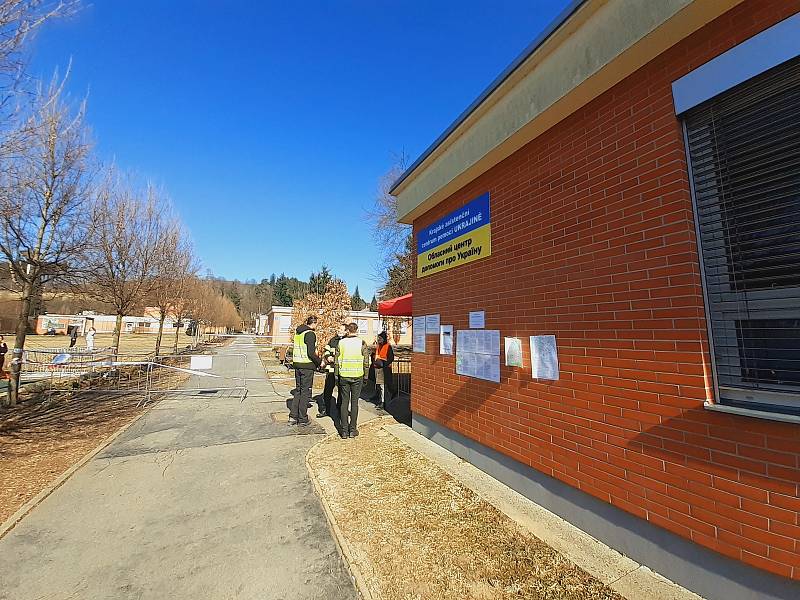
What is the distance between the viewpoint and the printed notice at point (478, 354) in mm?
4406

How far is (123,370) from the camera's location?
15156 millimetres

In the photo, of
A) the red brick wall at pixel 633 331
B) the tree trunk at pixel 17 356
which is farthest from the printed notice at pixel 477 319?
the tree trunk at pixel 17 356

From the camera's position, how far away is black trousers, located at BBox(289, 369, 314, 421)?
23.7 feet

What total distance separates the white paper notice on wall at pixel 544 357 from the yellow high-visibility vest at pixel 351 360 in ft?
10.6

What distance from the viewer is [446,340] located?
5582 mm

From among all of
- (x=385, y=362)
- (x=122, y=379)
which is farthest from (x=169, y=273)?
(x=385, y=362)

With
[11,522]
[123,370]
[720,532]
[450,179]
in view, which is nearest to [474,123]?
[450,179]

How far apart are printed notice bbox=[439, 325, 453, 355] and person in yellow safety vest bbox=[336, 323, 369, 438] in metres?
1.46

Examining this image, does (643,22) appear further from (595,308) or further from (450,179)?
(450,179)

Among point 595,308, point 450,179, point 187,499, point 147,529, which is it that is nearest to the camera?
point 595,308

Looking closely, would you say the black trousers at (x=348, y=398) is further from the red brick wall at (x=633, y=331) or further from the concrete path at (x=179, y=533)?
the red brick wall at (x=633, y=331)

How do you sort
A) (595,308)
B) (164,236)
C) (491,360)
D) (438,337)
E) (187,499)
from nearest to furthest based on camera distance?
(595,308), (187,499), (491,360), (438,337), (164,236)

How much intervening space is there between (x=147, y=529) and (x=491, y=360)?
3.90m

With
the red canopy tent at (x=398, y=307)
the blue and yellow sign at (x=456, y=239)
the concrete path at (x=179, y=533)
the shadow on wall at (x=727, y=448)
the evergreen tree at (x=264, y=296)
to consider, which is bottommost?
the concrete path at (x=179, y=533)
